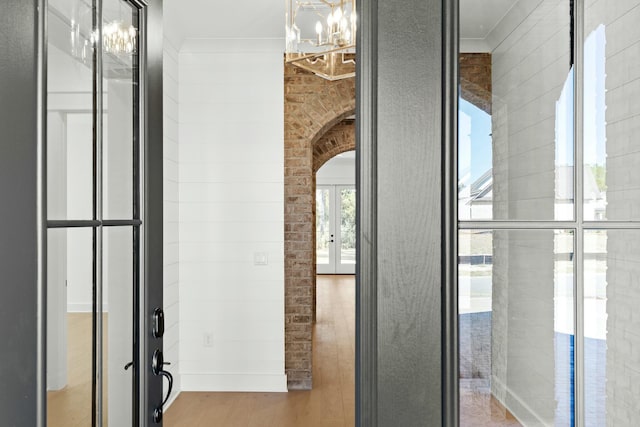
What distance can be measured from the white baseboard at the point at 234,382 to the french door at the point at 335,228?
7970mm

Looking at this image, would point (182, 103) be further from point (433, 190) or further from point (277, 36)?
point (433, 190)

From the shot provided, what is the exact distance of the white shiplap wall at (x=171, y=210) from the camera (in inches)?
139

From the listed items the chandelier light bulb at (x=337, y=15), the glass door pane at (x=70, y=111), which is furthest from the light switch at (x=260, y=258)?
the glass door pane at (x=70, y=111)

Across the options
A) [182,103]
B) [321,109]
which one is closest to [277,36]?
[321,109]

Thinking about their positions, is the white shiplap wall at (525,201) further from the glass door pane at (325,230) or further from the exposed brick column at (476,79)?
the glass door pane at (325,230)

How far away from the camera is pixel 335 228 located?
1196 centimetres

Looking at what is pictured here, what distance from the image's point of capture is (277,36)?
3797mm

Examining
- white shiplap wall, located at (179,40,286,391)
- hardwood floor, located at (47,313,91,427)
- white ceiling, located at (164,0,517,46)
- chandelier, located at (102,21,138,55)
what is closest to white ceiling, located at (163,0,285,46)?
white ceiling, located at (164,0,517,46)

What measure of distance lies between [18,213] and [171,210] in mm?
2943

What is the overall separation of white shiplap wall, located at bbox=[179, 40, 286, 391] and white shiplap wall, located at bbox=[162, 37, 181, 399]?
87 millimetres

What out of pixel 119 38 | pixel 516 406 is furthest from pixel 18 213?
pixel 516 406

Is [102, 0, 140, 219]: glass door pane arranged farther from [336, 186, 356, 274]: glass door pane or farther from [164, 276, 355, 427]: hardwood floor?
[336, 186, 356, 274]: glass door pane

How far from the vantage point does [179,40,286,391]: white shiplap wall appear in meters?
3.89

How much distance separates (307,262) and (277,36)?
1903 mm
